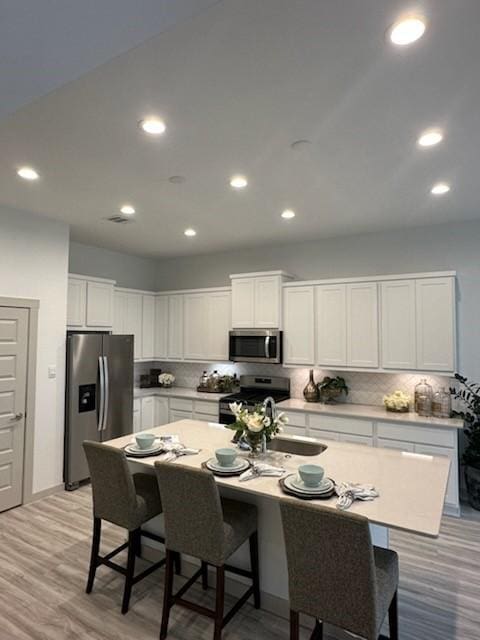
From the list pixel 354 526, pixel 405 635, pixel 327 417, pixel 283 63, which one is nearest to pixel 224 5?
pixel 283 63

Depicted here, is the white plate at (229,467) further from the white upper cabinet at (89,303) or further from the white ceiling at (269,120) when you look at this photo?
the white upper cabinet at (89,303)

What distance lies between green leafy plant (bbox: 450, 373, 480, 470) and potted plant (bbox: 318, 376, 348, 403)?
1206 millimetres

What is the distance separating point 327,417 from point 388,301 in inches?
59.2

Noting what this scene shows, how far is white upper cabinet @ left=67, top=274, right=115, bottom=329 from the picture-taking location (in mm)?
4828

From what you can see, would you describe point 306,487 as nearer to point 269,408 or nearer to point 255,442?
point 255,442

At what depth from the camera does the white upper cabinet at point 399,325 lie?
14.0 feet

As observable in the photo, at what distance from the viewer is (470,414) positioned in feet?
13.4

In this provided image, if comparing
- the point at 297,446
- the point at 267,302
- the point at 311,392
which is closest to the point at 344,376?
the point at 311,392

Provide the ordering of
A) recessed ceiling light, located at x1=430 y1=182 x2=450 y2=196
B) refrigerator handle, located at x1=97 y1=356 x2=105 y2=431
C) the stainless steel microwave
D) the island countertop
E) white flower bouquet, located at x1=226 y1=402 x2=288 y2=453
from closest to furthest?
1. the island countertop
2. white flower bouquet, located at x1=226 y1=402 x2=288 y2=453
3. recessed ceiling light, located at x1=430 y1=182 x2=450 y2=196
4. refrigerator handle, located at x1=97 y1=356 x2=105 y2=431
5. the stainless steel microwave

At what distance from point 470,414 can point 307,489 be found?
2940 millimetres

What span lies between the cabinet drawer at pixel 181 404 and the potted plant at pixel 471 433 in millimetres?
3276

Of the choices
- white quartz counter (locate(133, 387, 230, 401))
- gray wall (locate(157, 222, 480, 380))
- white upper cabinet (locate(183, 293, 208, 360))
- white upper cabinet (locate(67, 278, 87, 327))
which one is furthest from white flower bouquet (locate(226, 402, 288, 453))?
white upper cabinet (locate(183, 293, 208, 360))

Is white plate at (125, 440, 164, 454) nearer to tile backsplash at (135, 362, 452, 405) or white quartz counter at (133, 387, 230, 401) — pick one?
white quartz counter at (133, 387, 230, 401)

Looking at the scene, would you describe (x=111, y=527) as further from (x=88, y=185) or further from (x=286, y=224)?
(x=286, y=224)
